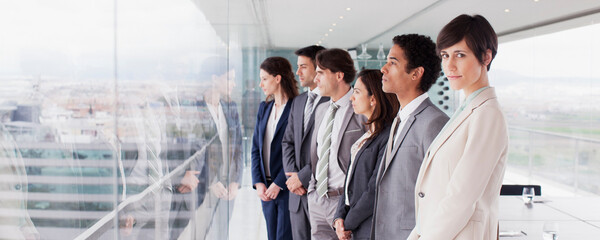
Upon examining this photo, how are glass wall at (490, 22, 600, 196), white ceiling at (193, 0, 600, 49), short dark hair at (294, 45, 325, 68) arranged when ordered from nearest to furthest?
short dark hair at (294, 45, 325, 68), white ceiling at (193, 0, 600, 49), glass wall at (490, 22, 600, 196)

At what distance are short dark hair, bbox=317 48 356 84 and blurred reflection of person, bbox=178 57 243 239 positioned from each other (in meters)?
0.57

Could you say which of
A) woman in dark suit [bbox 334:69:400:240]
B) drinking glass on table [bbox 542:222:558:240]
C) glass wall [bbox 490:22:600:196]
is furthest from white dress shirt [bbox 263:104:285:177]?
glass wall [bbox 490:22:600:196]

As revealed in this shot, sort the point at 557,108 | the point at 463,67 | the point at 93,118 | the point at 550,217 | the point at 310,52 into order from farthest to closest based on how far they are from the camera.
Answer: the point at 557,108 → the point at 310,52 → the point at 550,217 → the point at 463,67 → the point at 93,118

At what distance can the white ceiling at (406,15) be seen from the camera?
21.6 ft

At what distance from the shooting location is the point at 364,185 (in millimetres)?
2367

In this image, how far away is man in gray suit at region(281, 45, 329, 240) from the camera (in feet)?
10.4

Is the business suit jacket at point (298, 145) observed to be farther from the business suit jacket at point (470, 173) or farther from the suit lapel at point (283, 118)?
the business suit jacket at point (470, 173)

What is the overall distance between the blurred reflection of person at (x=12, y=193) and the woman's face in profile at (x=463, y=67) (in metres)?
1.19

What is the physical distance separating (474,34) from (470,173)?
1.40 feet

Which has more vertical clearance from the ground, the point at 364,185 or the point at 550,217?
the point at 364,185

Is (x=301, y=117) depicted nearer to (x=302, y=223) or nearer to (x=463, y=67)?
(x=302, y=223)

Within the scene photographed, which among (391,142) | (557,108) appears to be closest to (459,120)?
(391,142)

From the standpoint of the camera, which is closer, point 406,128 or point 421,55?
point 406,128

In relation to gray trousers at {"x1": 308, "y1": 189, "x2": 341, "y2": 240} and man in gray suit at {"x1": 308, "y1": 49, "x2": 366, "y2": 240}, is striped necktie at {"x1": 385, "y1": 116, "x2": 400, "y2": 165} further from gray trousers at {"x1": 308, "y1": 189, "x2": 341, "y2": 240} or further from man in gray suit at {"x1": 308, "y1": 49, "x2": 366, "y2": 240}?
gray trousers at {"x1": 308, "y1": 189, "x2": 341, "y2": 240}
